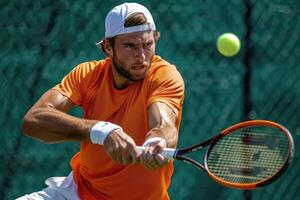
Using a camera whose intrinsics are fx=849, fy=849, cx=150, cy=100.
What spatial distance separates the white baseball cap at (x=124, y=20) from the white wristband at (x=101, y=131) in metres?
0.55

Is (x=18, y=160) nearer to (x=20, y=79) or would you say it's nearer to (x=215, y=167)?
(x=20, y=79)

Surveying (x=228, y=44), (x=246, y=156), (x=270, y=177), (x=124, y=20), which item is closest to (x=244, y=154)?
(x=246, y=156)

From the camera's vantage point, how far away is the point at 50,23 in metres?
5.18

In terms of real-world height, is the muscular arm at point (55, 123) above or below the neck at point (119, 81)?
below

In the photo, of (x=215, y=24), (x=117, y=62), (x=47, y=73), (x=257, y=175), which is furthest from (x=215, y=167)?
(x=47, y=73)

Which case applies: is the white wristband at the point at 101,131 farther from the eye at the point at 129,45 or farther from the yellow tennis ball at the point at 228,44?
the yellow tennis ball at the point at 228,44

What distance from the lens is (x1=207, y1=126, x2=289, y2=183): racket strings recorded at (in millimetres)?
3592

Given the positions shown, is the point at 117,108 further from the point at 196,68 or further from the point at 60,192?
the point at 196,68

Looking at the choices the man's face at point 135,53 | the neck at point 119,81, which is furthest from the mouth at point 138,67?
the neck at point 119,81

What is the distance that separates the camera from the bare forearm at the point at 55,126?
11.7 feet

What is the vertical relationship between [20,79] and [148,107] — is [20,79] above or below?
below

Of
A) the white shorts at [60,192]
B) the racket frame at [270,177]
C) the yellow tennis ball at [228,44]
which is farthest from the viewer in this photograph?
the yellow tennis ball at [228,44]

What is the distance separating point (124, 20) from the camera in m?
3.80

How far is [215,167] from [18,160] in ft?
5.80
